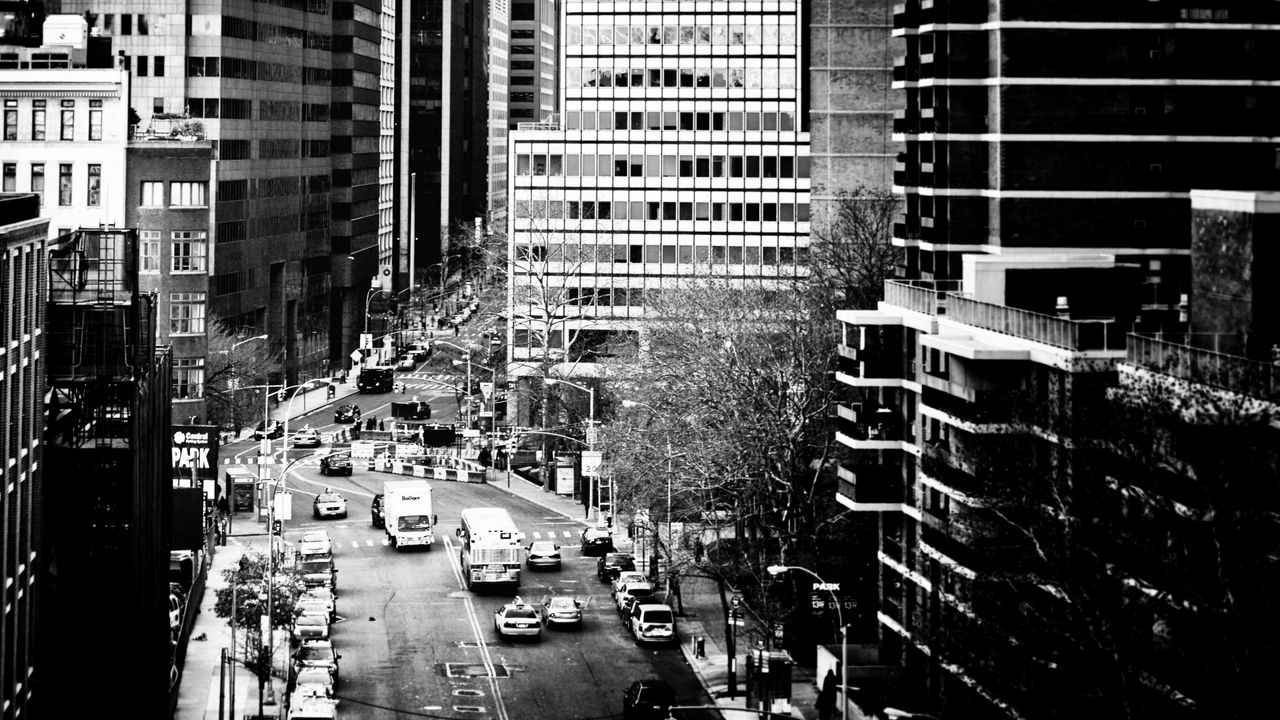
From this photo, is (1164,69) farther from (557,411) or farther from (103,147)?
(103,147)

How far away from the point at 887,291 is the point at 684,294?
4767cm

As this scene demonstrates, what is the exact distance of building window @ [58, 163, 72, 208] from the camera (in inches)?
6373

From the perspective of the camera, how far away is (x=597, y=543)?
126 meters

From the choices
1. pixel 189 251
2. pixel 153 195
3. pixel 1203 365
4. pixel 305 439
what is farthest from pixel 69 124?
pixel 1203 365

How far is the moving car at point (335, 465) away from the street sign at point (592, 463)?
22659 millimetres

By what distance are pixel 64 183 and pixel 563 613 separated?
67.2 metres

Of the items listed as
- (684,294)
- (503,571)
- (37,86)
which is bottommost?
(503,571)

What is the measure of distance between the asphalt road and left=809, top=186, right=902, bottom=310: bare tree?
58.3 feet

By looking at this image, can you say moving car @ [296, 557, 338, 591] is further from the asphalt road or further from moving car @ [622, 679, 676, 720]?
moving car @ [622, 679, 676, 720]

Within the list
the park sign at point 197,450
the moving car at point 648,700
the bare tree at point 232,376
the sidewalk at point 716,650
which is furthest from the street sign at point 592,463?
the moving car at point 648,700

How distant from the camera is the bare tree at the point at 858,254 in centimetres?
12375

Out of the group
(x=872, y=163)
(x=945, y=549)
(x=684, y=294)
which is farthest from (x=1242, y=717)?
(x=872, y=163)

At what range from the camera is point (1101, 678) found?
59.9 meters

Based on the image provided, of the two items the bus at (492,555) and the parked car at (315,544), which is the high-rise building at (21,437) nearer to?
the bus at (492,555)
